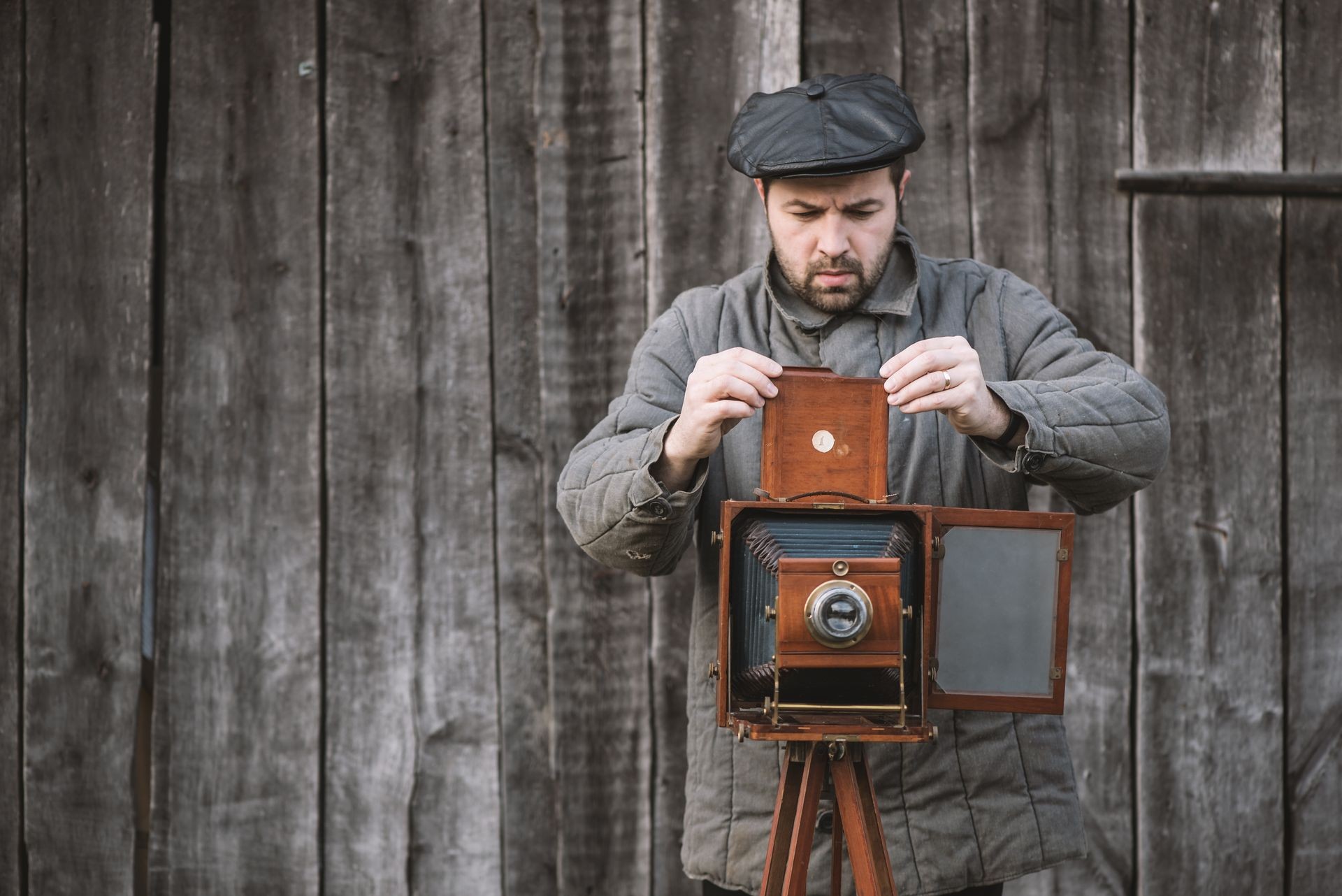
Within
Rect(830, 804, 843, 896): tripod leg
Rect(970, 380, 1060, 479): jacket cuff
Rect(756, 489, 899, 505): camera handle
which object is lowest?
Rect(830, 804, 843, 896): tripod leg

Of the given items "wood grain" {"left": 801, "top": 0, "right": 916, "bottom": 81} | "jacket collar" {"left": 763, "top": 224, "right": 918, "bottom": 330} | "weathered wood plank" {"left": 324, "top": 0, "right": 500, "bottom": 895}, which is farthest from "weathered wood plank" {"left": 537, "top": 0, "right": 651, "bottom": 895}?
"jacket collar" {"left": 763, "top": 224, "right": 918, "bottom": 330}

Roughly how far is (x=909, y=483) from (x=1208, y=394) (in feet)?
4.11

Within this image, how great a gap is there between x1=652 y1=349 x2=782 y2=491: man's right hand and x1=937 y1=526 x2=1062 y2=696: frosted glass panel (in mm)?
379

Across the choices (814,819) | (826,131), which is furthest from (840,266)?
(814,819)

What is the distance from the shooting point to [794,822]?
1870 mm

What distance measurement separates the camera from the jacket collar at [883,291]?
2.20 meters

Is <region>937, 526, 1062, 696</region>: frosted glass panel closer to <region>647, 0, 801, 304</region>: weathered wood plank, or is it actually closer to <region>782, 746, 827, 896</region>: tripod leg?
<region>782, 746, 827, 896</region>: tripod leg

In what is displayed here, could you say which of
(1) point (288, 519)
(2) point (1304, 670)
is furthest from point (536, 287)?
(2) point (1304, 670)

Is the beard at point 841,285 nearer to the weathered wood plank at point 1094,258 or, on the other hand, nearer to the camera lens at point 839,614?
the camera lens at point 839,614

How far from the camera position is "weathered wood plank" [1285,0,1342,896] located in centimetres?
303

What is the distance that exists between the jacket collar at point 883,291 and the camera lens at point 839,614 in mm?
665

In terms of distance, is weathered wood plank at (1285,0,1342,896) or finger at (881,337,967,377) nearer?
finger at (881,337,967,377)

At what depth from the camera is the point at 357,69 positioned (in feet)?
9.87

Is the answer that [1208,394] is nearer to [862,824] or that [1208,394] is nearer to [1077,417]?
[1077,417]
